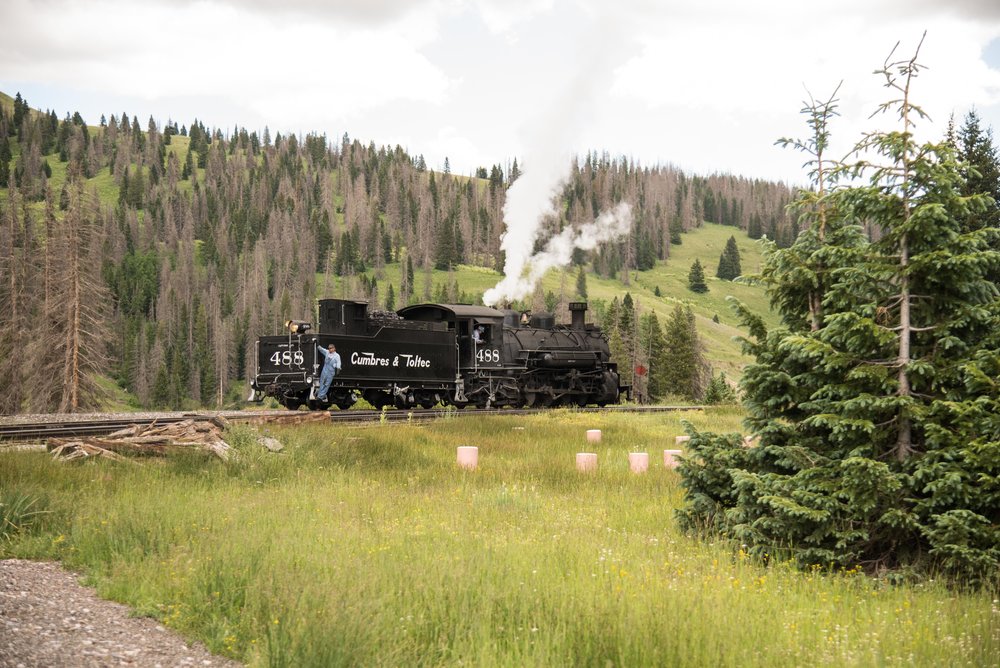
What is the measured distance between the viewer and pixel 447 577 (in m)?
7.59

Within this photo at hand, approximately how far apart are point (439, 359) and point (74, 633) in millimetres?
21920

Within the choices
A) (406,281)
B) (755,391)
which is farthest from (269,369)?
(406,281)

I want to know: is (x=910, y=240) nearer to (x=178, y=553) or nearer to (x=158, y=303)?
(x=178, y=553)

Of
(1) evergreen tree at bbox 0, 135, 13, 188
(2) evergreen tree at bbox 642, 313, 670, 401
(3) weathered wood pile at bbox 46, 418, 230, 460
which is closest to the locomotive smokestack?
(3) weathered wood pile at bbox 46, 418, 230, 460

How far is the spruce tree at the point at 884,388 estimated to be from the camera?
306 inches

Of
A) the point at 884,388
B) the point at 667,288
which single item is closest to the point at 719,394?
the point at 884,388

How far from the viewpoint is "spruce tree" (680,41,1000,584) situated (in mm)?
7762

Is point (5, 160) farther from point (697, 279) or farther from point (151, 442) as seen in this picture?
point (151, 442)

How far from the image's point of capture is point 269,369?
2575 centimetres

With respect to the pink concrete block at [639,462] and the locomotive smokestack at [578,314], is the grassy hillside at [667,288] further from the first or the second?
the pink concrete block at [639,462]

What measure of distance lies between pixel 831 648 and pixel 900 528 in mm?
2778

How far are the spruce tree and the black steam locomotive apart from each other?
17643 millimetres

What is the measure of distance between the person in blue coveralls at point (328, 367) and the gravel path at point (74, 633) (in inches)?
655

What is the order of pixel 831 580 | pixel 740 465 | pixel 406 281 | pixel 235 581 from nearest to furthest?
1. pixel 235 581
2. pixel 831 580
3. pixel 740 465
4. pixel 406 281
